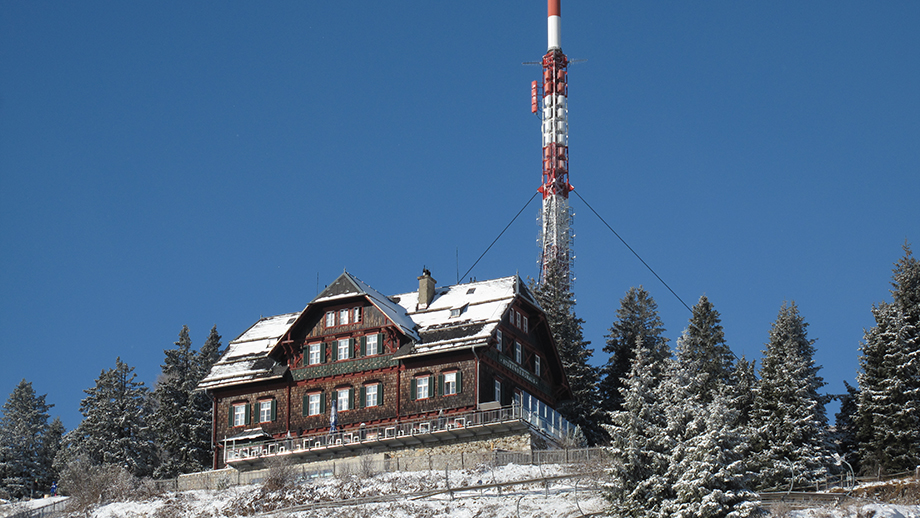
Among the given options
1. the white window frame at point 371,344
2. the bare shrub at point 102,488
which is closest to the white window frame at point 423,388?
the white window frame at point 371,344

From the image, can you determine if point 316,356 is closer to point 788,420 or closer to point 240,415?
point 240,415

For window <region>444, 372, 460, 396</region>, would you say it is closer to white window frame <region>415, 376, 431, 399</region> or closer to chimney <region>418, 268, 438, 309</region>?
white window frame <region>415, 376, 431, 399</region>

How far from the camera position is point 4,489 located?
7844 centimetres

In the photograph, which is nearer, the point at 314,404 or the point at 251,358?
the point at 314,404

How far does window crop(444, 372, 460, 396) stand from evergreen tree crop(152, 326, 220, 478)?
17396 mm

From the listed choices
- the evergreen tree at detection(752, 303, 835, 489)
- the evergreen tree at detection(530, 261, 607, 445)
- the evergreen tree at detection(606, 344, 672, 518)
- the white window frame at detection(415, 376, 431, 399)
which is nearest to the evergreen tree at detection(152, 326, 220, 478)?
the white window frame at detection(415, 376, 431, 399)

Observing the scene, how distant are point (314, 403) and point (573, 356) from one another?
16.0m

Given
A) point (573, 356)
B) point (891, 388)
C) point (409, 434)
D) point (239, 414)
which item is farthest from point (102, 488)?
point (891, 388)

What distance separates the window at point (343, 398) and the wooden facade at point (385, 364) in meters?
0.07

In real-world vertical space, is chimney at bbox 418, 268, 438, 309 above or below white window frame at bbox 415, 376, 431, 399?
above

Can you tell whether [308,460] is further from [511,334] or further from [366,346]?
[511,334]

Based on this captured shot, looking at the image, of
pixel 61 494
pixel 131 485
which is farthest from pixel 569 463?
pixel 61 494

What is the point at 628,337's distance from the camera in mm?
79000

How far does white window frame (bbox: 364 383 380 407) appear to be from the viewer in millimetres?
70562
